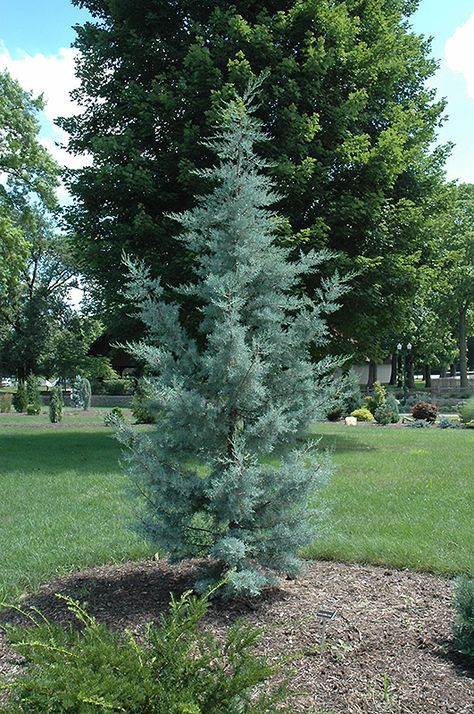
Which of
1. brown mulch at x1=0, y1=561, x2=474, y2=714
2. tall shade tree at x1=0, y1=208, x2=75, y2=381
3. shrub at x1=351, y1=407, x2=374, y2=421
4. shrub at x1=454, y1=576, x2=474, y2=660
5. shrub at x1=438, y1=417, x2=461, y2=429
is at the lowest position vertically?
shrub at x1=438, y1=417, x2=461, y2=429

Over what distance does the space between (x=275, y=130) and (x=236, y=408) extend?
8.95 metres

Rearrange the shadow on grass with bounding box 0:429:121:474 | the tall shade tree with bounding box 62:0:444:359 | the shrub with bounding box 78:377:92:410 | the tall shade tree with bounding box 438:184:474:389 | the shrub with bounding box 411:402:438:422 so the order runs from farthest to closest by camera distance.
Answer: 1. the tall shade tree with bounding box 438:184:474:389
2. the shrub with bounding box 78:377:92:410
3. the shrub with bounding box 411:402:438:422
4. the tall shade tree with bounding box 62:0:444:359
5. the shadow on grass with bounding box 0:429:121:474

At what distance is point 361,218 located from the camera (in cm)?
1216

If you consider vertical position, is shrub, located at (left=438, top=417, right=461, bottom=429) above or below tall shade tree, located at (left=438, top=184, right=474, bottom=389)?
below

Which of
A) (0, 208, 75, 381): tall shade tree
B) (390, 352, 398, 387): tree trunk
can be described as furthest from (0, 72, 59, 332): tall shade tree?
(390, 352, 398, 387): tree trunk

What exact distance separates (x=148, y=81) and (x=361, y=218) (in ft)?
17.7

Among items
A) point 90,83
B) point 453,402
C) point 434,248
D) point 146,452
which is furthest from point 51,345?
point 146,452

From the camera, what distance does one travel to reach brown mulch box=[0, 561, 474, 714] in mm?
3074

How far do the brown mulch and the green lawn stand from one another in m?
0.34

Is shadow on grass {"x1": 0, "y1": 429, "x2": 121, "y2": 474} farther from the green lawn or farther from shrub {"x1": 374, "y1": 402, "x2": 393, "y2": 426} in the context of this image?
shrub {"x1": 374, "y1": 402, "x2": 393, "y2": 426}

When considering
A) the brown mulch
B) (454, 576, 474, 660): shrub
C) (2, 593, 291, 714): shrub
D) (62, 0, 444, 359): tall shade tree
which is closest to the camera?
(2, 593, 291, 714): shrub

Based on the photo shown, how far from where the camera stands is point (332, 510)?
6457mm

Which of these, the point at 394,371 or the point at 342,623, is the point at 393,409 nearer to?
the point at 342,623

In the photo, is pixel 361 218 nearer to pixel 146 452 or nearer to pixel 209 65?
pixel 209 65
